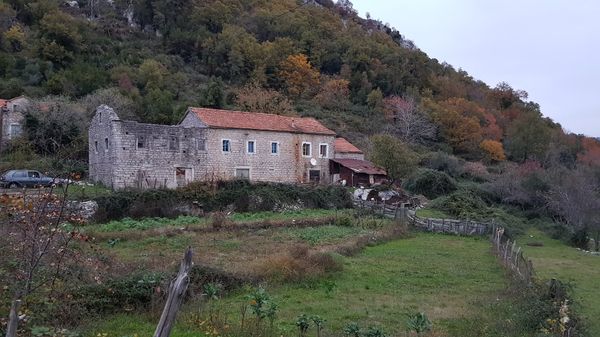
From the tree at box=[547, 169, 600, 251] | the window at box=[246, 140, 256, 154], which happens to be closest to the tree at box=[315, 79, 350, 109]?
the window at box=[246, 140, 256, 154]

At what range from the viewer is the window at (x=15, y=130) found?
4361cm

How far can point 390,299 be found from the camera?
14508 mm

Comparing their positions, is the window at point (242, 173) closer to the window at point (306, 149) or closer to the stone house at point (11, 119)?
the window at point (306, 149)

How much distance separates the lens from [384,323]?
1194 centimetres

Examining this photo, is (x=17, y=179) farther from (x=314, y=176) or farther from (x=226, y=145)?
(x=314, y=176)

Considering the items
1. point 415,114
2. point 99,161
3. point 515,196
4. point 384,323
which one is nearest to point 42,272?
point 384,323

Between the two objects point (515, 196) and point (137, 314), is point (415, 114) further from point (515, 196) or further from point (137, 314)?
point (137, 314)

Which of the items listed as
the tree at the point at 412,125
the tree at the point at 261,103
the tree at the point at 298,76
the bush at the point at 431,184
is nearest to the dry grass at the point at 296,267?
the bush at the point at 431,184

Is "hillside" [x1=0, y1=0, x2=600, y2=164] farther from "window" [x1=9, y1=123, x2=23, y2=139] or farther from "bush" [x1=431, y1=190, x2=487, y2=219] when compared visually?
"bush" [x1=431, y1=190, x2=487, y2=219]

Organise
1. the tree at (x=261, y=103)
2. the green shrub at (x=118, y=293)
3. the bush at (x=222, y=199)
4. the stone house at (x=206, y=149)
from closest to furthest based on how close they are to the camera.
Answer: the green shrub at (x=118, y=293), the bush at (x=222, y=199), the stone house at (x=206, y=149), the tree at (x=261, y=103)

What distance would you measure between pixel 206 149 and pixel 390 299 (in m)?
Answer: 27.2

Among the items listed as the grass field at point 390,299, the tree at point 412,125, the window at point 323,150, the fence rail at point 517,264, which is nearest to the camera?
the grass field at point 390,299

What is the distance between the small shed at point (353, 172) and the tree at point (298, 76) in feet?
126

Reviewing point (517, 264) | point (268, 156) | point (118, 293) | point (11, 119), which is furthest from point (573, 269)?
point (11, 119)
